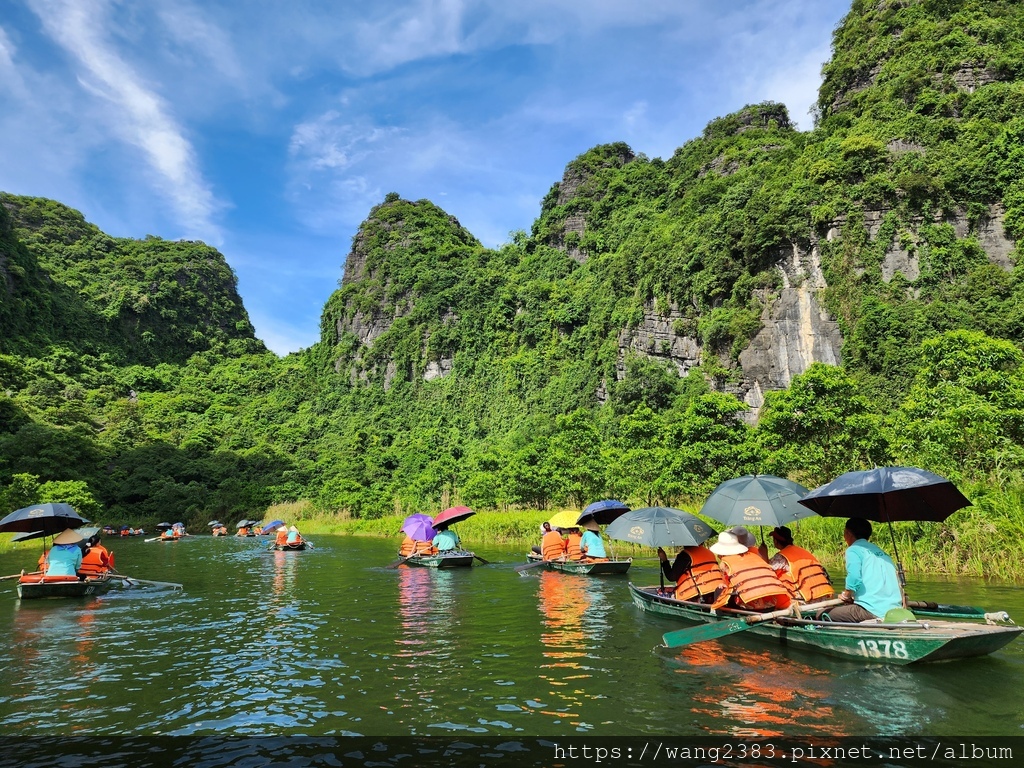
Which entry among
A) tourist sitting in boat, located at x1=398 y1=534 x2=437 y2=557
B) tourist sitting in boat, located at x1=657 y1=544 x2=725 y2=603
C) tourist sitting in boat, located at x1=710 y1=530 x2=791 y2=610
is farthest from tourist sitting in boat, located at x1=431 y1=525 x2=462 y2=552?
tourist sitting in boat, located at x1=710 y1=530 x2=791 y2=610

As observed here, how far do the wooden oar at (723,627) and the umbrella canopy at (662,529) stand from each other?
5.49 feet

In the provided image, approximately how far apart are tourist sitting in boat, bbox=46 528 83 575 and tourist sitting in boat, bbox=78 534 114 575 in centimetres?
32

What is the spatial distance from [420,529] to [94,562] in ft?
28.2

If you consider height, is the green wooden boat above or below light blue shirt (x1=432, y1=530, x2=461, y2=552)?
below

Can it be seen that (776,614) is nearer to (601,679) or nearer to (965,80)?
(601,679)

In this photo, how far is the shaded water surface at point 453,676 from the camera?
5.62 metres

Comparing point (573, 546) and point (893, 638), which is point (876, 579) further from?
point (573, 546)

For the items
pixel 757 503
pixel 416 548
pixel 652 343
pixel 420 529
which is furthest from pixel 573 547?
pixel 652 343

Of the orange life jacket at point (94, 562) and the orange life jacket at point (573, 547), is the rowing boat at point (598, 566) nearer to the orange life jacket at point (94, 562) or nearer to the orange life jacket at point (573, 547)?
the orange life jacket at point (573, 547)

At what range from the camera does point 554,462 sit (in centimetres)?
3014

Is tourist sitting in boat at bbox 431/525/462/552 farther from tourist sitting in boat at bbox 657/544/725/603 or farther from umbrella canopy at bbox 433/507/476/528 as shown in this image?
tourist sitting in boat at bbox 657/544/725/603

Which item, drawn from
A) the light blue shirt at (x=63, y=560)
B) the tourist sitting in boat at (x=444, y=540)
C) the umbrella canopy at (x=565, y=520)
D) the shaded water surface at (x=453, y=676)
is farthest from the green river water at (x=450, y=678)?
the tourist sitting in boat at (x=444, y=540)

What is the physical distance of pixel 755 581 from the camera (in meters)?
8.18

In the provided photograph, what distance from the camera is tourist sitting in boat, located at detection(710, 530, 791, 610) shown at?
8078 millimetres
